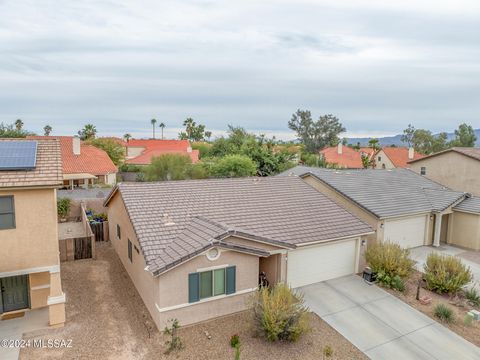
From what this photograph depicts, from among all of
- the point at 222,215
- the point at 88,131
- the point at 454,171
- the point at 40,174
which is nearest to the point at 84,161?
the point at 222,215

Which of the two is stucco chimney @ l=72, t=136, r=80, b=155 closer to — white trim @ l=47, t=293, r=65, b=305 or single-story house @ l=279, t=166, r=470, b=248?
single-story house @ l=279, t=166, r=470, b=248

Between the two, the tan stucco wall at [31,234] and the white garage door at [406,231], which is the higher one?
the tan stucco wall at [31,234]

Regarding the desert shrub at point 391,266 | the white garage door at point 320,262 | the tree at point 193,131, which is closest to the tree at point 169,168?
the white garage door at point 320,262

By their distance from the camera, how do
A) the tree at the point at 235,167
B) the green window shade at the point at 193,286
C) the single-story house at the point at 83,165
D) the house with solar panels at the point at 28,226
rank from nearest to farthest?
1. the house with solar panels at the point at 28,226
2. the green window shade at the point at 193,286
3. the tree at the point at 235,167
4. the single-story house at the point at 83,165

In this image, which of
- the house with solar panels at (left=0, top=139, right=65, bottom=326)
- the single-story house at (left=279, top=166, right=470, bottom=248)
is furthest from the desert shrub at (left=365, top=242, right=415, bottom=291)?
the house with solar panels at (left=0, top=139, right=65, bottom=326)

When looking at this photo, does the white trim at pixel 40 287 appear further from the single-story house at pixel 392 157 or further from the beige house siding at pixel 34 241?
the single-story house at pixel 392 157

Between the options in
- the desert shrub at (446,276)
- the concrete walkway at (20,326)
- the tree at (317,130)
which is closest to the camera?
the concrete walkway at (20,326)
